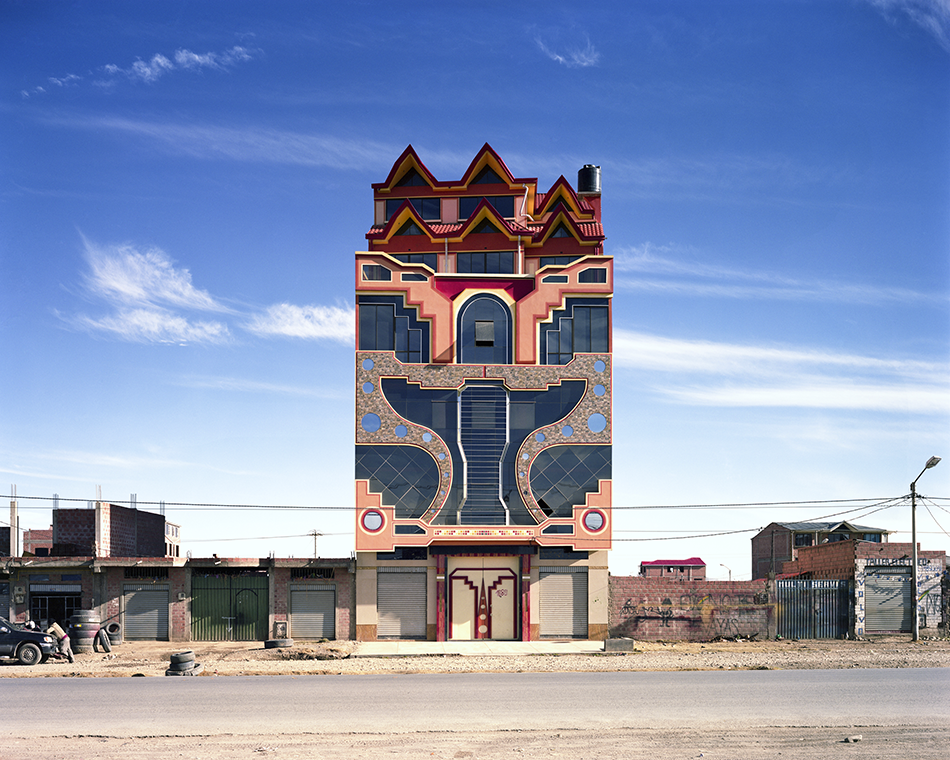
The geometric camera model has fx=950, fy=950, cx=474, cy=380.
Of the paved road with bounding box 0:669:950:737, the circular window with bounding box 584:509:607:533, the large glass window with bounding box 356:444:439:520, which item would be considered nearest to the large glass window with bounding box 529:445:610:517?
the circular window with bounding box 584:509:607:533

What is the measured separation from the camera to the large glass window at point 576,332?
4394 centimetres

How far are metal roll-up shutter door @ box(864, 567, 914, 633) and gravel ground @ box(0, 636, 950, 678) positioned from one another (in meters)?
3.03

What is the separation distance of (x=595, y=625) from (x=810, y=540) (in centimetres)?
3694

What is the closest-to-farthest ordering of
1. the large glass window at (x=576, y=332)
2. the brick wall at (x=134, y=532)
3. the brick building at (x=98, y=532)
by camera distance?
the large glass window at (x=576, y=332), the brick building at (x=98, y=532), the brick wall at (x=134, y=532)

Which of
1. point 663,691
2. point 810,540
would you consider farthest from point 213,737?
point 810,540

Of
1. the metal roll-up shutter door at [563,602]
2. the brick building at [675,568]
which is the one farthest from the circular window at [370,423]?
the brick building at [675,568]

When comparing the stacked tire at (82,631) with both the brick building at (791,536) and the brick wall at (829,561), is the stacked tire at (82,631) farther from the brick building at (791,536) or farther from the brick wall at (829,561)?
the brick building at (791,536)

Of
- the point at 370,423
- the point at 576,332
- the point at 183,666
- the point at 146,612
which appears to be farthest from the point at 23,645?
the point at 576,332

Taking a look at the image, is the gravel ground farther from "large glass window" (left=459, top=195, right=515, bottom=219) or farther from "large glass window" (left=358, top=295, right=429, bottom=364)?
"large glass window" (left=459, top=195, right=515, bottom=219)

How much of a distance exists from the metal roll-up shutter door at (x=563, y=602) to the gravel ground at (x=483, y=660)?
3267 mm

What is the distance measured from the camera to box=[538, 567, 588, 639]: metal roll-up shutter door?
139 feet

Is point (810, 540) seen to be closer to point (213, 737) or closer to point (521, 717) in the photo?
point (521, 717)

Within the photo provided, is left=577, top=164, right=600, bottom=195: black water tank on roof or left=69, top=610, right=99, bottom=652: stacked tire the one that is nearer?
left=69, top=610, right=99, bottom=652: stacked tire

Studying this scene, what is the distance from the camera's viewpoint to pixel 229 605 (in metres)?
42.6
